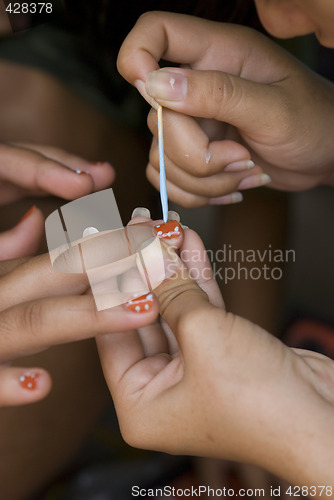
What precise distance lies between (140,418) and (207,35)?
484mm

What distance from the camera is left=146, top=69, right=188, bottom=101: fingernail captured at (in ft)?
1.80

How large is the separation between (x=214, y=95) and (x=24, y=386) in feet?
1.26

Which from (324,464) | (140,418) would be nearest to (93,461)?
(140,418)

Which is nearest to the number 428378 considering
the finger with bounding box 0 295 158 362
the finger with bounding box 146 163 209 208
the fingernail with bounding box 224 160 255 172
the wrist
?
the finger with bounding box 146 163 209 208

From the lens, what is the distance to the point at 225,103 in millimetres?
581

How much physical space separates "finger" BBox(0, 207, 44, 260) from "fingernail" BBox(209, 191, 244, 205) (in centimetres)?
27

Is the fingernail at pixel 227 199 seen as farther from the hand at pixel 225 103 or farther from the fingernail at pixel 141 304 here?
the fingernail at pixel 141 304

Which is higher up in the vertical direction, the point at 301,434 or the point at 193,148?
the point at 193,148

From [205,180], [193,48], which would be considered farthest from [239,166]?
[193,48]

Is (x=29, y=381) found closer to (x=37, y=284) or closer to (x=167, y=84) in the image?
(x=37, y=284)

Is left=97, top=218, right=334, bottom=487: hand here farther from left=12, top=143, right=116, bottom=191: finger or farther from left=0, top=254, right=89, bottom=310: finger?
left=12, top=143, right=116, bottom=191: finger

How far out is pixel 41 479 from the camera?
69 centimetres

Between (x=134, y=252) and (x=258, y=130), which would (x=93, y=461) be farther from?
(x=258, y=130)

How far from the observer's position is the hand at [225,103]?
→ 0.57 metres
